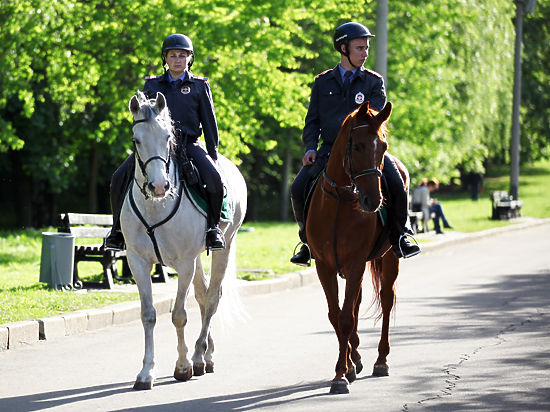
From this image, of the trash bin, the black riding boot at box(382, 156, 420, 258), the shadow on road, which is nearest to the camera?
the shadow on road

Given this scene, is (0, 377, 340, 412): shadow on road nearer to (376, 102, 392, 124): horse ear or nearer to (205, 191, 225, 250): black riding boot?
(205, 191, 225, 250): black riding boot

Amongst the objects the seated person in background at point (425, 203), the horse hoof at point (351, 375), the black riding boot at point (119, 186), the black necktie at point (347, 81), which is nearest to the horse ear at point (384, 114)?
the black necktie at point (347, 81)

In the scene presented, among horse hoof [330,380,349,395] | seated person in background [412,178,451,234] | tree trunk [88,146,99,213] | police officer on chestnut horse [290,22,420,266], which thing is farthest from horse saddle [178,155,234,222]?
tree trunk [88,146,99,213]

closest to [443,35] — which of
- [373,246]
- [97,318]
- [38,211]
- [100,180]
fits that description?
[100,180]

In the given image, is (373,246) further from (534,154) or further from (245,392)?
(534,154)

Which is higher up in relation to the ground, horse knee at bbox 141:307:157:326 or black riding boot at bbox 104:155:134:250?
black riding boot at bbox 104:155:134:250

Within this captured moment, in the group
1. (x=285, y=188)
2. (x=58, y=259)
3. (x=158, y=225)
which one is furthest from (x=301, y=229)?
(x=285, y=188)

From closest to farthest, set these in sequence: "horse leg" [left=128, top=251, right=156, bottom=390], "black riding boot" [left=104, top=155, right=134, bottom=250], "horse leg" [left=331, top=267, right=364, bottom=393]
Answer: "horse leg" [left=331, top=267, right=364, bottom=393] → "horse leg" [left=128, top=251, right=156, bottom=390] → "black riding boot" [left=104, top=155, right=134, bottom=250]

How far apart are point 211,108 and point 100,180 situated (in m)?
30.7

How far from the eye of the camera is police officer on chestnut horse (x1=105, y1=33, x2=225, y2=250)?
930 centimetres

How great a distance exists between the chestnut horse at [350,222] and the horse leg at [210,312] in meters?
1.30

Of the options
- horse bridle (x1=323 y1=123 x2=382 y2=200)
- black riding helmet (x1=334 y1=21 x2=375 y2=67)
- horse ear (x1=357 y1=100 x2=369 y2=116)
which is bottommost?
horse bridle (x1=323 y1=123 x2=382 y2=200)

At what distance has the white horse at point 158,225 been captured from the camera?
836 cm

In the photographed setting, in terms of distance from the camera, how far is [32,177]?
121ft
